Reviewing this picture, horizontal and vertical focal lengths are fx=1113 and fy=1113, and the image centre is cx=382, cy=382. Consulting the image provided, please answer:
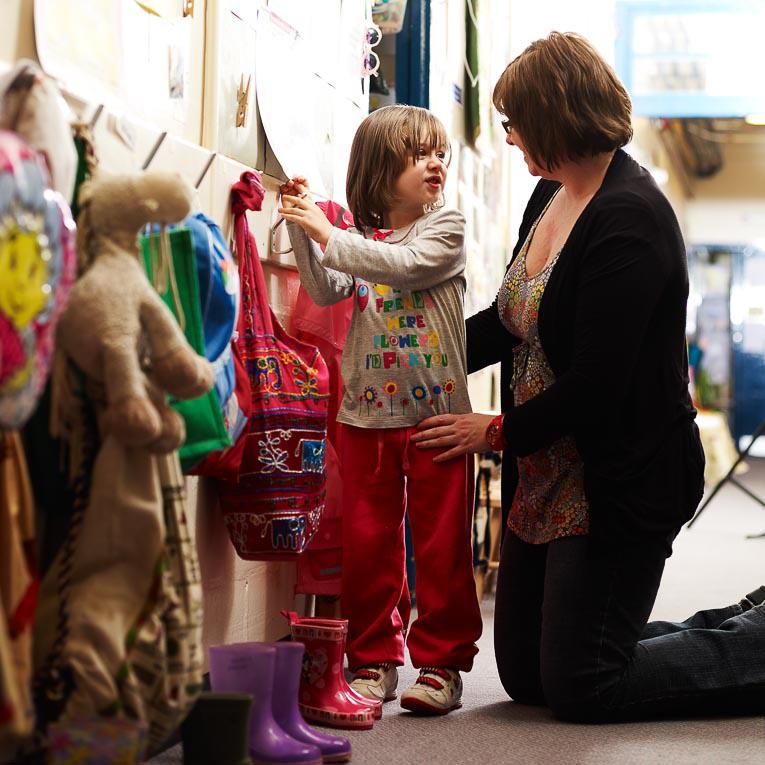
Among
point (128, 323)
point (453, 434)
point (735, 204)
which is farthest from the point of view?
point (735, 204)

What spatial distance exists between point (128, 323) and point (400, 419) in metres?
0.99

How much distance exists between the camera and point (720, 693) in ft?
6.46

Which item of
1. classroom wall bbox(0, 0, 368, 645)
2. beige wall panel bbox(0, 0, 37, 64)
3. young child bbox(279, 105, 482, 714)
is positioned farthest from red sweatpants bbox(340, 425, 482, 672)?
beige wall panel bbox(0, 0, 37, 64)

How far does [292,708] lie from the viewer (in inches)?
66.9

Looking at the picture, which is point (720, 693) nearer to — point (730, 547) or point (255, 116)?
point (255, 116)

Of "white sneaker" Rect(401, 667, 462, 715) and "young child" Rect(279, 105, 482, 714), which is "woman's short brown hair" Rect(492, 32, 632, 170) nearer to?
"young child" Rect(279, 105, 482, 714)

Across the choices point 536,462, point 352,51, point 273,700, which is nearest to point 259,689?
point 273,700

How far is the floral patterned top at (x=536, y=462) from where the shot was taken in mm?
1976

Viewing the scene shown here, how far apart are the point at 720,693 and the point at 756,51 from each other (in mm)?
5236

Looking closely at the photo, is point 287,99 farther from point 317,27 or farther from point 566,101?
point 566,101

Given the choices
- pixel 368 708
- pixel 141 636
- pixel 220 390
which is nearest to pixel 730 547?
pixel 368 708

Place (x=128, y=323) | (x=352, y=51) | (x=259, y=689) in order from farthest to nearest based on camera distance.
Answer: (x=352, y=51) < (x=259, y=689) < (x=128, y=323)

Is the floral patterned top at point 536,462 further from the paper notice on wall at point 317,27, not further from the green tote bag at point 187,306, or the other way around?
the green tote bag at point 187,306

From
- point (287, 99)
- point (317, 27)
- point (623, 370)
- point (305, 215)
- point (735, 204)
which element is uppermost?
point (735, 204)
